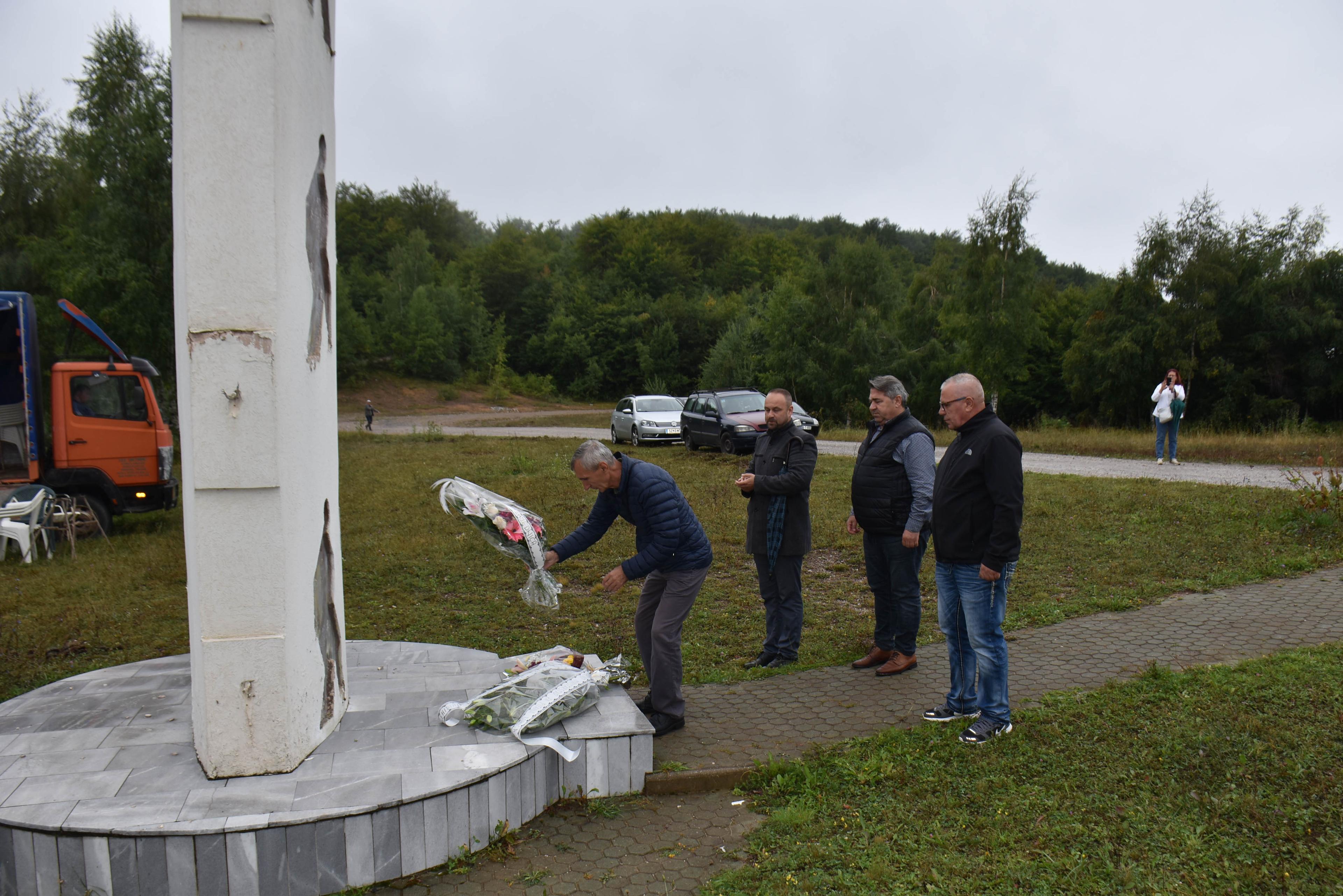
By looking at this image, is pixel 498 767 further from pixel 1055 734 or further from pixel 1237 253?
pixel 1237 253

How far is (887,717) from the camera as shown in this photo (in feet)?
16.0

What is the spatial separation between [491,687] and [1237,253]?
118 ft

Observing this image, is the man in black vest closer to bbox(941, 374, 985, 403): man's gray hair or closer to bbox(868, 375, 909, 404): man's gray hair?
bbox(868, 375, 909, 404): man's gray hair

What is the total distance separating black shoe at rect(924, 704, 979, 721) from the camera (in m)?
4.71

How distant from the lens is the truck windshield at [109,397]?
1115cm

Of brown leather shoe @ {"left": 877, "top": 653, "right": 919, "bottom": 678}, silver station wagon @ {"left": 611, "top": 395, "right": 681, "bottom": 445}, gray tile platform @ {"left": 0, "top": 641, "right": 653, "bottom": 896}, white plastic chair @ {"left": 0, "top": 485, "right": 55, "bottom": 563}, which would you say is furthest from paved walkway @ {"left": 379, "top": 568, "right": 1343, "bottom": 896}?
silver station wagon @ {"left": 611, "top": 395, "right": 681, "bottom": 445}

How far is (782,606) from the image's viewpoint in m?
5.91

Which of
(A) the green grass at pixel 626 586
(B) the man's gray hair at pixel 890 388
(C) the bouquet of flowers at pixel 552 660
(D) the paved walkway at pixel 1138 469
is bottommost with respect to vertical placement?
(A) the green grass at pixel 626 586

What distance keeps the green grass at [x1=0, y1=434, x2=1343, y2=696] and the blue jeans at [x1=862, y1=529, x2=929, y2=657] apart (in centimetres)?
45

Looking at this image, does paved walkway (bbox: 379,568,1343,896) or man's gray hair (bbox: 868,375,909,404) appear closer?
paved walkway (bbox: 379,568,1343,896)

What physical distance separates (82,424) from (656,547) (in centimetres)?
991

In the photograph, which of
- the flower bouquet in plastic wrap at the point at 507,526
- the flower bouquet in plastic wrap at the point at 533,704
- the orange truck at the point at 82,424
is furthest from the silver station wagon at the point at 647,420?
the flower bouquet in plastic wrap at the point at 533,704

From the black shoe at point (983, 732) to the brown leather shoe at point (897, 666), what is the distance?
3.48 ft

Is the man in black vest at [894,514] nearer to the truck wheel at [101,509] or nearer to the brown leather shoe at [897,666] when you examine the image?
the brown leather shoe at [897,666]
